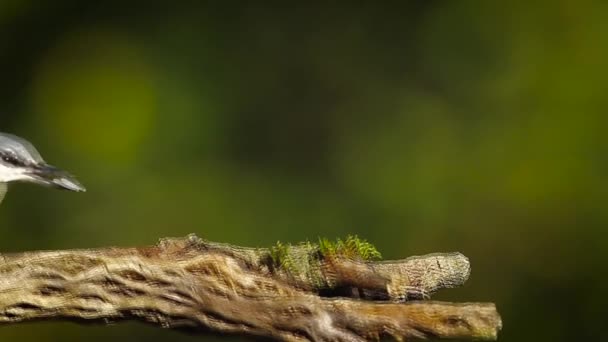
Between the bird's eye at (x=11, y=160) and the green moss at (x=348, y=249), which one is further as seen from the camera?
the bird's eye at (x=11, y=160)

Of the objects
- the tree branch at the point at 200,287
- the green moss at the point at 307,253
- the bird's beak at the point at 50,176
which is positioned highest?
the bird's beak at the point at 50,176

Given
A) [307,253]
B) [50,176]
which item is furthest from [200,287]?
[50,176]

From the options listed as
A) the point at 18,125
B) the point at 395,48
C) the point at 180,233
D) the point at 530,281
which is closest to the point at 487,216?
the point at 530,281

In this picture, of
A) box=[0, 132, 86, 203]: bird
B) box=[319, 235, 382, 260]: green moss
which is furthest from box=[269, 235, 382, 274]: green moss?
box=[0, 132, 86, 203]: bird

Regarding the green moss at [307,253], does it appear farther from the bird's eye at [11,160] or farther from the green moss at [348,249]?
the bird's eye at [11,160]

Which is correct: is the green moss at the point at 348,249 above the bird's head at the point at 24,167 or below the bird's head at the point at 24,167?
below

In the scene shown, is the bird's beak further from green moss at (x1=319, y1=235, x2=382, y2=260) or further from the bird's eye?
green moss at (x1=319, y1=235, x2=382, y2=260)

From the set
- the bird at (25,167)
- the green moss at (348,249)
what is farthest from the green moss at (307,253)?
the bird at (25,167)

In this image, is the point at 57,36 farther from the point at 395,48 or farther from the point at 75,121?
the point at 395,48

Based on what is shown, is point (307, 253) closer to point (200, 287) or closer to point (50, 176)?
point (200, 287)
